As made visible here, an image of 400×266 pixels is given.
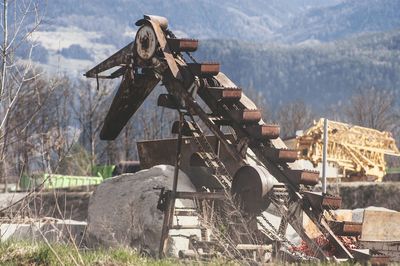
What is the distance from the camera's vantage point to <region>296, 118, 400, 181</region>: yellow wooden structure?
115 feet

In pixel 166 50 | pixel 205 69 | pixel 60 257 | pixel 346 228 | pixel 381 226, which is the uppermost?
pixel 166 50

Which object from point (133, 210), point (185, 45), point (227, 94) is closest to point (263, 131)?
point (227, 94)

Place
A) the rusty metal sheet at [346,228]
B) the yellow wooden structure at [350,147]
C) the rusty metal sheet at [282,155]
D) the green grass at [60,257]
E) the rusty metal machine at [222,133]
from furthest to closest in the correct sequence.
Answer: the yellow wooden structure at [350,147]
the rusty metal sheet at [282,155]
the rusty metal machine at [222,133]
the rusty metal sheet at [346,228]
the green grass at [60,257]

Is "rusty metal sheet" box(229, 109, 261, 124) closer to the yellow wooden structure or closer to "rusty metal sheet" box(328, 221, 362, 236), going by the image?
"rusty metal sheet" box(328, 221, 362, 236)

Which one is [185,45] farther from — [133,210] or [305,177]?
[133,210]

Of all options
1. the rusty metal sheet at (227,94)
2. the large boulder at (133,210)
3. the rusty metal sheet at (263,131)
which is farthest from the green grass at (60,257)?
the large boulder at (133,210)

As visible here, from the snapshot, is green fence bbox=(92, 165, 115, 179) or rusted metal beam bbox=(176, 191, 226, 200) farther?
green fence bbox=(92, 165, 115, 179)

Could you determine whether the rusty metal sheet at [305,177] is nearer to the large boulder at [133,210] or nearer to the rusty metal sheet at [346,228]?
the rusty metal sheet at [346,228]

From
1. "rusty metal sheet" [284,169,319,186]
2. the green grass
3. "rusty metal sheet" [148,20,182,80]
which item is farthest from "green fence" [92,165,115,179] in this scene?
the green grass

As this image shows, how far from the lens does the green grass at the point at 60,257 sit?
946 centimetres

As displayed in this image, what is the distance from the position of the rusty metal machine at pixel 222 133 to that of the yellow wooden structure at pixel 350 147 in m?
20.9

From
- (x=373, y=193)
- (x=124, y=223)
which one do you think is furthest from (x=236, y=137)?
(x=373, y=193)

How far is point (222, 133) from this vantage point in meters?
12.3

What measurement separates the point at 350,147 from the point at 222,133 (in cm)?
2627
